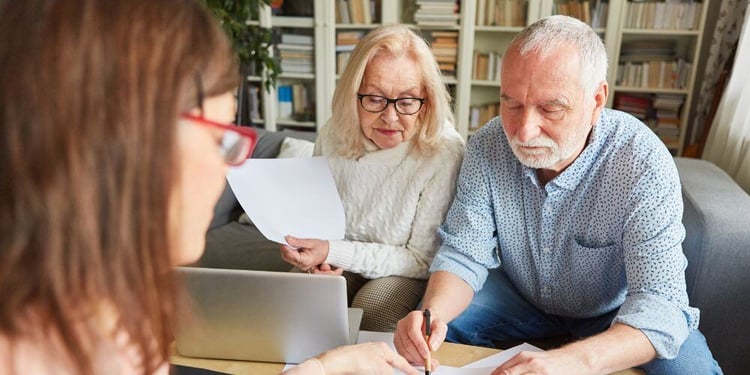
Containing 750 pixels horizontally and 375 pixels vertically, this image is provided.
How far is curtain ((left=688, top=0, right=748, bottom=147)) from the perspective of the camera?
10.7ft

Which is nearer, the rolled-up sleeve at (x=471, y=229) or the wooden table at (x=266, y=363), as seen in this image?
the wooden table at (x=266, y=363)

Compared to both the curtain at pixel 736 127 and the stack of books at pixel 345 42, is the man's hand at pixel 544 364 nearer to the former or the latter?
the curtain at pixel 736 127

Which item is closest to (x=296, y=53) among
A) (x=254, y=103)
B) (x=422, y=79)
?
(x=254, y=103)

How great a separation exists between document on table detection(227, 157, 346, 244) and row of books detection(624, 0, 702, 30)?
290cm

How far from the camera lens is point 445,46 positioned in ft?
12.7

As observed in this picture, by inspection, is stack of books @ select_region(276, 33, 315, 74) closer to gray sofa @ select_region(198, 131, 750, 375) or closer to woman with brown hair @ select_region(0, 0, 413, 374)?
gray sofa @ select_region(198, 131, 750, 375)

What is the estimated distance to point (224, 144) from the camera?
537mm

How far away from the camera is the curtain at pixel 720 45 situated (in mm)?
3258

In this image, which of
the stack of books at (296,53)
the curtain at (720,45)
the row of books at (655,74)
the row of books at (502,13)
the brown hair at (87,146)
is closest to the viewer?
the brown hair at (87,146)

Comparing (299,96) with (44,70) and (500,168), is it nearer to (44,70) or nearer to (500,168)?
(500,168)

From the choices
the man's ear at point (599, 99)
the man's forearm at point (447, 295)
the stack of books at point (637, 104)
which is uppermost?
the man's ear at point (599, 99)

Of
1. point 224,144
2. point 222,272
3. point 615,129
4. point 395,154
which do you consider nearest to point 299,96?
point 395,154

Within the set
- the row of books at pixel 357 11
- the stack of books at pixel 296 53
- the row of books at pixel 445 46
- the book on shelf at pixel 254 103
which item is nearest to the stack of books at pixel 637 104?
the row of books at pixel 445 46

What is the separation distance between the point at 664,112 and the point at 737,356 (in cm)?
238
